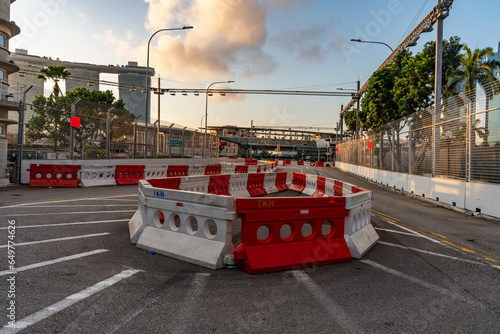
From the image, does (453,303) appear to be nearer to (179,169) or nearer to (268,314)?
(268,314)

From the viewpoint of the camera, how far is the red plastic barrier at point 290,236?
4.60 metres

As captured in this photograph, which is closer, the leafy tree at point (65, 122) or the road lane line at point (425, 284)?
the road lane line at point (425, 284)

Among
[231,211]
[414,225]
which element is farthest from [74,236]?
[414,225]

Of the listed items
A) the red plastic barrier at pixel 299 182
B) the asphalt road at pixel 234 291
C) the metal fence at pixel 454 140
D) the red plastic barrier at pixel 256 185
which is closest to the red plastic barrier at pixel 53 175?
the red plastic barrier at pixel 256 185

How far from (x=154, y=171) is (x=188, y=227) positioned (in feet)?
43.5

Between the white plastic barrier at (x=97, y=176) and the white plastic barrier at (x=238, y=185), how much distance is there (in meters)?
6.88

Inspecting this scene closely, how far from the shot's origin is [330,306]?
137 inches

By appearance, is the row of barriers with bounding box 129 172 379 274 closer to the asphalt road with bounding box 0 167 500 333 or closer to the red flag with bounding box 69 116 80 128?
the asphalt road with bounding box 0 167 500 333

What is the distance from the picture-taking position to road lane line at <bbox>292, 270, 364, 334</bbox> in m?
3.06

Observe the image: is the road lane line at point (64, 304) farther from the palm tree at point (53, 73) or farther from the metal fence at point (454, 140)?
the palm tree at point (53, 73)

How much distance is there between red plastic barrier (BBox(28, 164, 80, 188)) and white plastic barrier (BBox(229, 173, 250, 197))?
24.1ft

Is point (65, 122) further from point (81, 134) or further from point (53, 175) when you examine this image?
point (53, 175)

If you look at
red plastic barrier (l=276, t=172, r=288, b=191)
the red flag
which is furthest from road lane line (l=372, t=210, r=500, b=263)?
the red flag

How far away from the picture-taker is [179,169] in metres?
19.0
